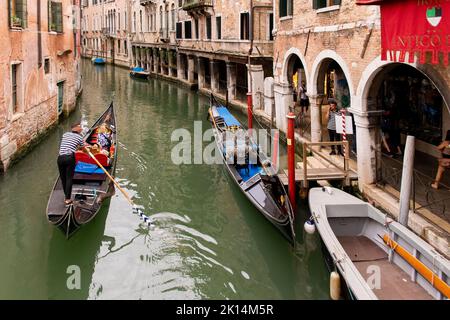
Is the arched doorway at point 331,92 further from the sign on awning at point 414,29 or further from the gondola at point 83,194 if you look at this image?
the gondola at point 83,194

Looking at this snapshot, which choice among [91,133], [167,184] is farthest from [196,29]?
[167,184]

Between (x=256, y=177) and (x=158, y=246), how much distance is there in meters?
2.13

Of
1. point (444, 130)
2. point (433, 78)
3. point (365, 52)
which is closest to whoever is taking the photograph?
point (433, 78)

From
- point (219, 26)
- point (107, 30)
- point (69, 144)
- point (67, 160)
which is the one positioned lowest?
point (67, 160)

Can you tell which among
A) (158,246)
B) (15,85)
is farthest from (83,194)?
(15,85)

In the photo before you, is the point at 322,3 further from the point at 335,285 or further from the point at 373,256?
the point at 335,285

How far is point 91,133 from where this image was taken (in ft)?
35.8

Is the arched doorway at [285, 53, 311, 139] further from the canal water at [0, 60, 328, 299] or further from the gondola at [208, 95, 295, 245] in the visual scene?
the canal water at [0, 60, 328, 299]

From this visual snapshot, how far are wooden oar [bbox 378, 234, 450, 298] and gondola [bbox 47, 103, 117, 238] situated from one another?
159 inches

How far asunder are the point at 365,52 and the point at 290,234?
3.36 m

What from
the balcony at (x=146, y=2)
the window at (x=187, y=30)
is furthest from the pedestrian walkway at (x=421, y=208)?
the balcony at (x=146, y=2)

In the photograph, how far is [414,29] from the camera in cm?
580

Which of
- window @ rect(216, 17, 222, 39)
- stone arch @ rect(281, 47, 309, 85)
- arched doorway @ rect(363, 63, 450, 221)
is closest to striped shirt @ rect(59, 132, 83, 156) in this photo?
arched doorway @ rect(363, 63, 450, 221)
